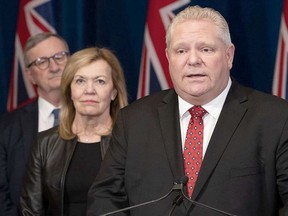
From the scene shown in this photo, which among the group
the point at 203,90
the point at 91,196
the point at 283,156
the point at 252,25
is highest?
the point at 252,25

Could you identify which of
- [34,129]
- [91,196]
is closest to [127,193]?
[91,196]

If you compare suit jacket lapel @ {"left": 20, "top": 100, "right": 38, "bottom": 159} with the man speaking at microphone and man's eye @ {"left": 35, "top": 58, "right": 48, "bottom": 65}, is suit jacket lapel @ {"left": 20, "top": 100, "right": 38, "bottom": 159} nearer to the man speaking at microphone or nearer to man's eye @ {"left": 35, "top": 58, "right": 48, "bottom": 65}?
man's eye @ {"left": 35, "top": 58, "right": 48, "bottom": 65}

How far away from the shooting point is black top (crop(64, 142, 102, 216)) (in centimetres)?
323

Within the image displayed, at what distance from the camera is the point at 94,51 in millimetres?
3486

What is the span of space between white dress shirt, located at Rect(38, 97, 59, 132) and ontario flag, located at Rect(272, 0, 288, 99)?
1196 millimetres

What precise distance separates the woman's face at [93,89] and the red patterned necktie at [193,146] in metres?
0.91

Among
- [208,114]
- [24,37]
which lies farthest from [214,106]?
[24,37]

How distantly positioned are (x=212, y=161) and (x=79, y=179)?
0.98 metres

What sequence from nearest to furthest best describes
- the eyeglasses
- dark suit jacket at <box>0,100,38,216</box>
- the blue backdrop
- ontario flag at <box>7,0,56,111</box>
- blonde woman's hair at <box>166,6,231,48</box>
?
1. blonde woman's hair at <box>166,6,231,48</box>
2. dark suit jacket at <box>0,100,38,216</box>
3. the blue backdrop
4. the eyeglasses
5. ontario flag at <box>7,0,56,111</box>

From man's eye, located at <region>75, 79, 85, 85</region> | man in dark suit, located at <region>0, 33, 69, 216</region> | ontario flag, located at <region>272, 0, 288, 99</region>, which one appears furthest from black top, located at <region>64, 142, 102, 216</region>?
ontario flag, located at <region>272, 0, 288, 99</region>

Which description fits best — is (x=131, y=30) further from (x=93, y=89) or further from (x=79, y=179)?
(x=79, y=179)

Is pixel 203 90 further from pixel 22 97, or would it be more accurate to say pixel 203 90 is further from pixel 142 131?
pixel 22 97

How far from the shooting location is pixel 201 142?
8.23 feet

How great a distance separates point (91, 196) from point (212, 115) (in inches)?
19.8
